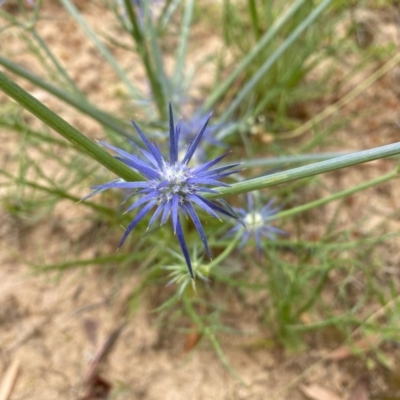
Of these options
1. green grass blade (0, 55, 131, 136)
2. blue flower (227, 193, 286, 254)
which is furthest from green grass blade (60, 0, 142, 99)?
blue flower (227, 193, 286, 254)

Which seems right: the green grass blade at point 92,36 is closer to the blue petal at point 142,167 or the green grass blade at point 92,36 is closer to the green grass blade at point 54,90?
the green grass blade at point 54,90

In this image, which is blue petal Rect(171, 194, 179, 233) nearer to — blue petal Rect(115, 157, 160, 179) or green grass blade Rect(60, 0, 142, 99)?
blue petal Rect(115, 157, 160, 179)

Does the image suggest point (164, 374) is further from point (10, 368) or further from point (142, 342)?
point (10, 368)

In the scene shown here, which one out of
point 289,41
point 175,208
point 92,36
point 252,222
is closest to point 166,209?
point 175,208

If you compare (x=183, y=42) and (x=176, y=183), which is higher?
(x=183, y=42)

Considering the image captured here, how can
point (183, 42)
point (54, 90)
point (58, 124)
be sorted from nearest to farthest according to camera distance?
1. point (58, 124)
2. point (54, 90)
3. point (183, 42)

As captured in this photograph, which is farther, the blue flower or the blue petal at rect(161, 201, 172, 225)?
the blue flower

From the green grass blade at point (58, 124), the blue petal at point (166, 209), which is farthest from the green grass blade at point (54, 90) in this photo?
the blue petal at point (166, 209)

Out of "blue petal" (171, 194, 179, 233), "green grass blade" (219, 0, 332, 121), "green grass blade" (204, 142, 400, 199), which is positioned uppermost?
"green grass blade" (219, 0, 332, 121)

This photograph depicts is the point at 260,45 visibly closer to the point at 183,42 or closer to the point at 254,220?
the point at 183,42
